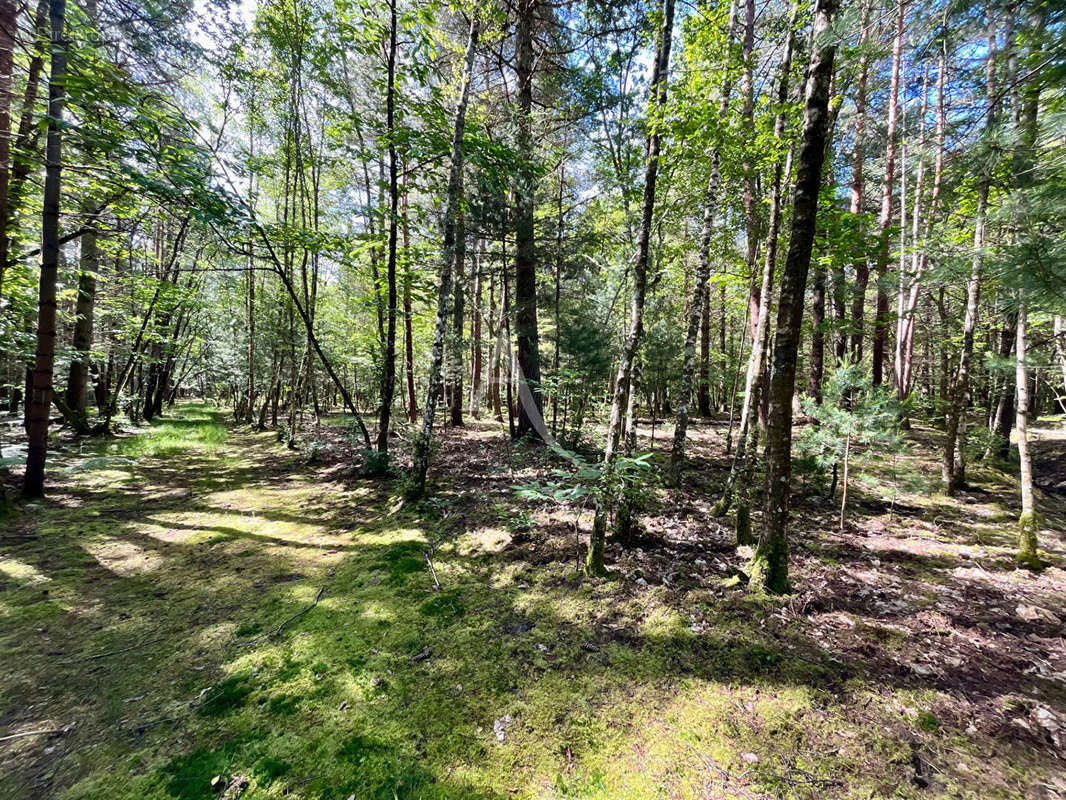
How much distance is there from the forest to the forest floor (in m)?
0.03

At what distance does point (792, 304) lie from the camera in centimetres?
355

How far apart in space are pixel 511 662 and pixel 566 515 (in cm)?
291

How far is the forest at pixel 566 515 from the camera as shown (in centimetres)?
242

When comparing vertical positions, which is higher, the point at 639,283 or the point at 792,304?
the point at 639,283

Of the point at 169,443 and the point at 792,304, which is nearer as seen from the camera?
the point at 792,304

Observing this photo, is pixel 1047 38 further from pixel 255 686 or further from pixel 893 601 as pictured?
pixel 255 686

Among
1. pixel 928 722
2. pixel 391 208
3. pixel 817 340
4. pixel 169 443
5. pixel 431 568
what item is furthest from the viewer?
pixel 817 340

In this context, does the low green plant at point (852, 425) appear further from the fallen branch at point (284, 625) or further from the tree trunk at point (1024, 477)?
the fallen branch at point (284, 625)

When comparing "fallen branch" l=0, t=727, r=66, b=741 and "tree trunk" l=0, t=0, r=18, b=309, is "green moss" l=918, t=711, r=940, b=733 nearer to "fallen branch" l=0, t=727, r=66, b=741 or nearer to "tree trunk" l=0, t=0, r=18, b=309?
"fallen branch" l=0, t=727, r=66, b=741

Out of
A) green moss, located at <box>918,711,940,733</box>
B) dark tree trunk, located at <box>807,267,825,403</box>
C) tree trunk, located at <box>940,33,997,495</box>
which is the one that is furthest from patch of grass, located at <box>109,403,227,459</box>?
dark tree trunk, located at <box>807,267,825,403</box>

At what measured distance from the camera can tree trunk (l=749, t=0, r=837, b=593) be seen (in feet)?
11.1

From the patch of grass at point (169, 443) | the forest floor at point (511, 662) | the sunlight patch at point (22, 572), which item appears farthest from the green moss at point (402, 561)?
the patch of grass at point (169, 443)

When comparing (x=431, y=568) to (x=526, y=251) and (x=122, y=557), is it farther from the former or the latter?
(x=526, y=251)

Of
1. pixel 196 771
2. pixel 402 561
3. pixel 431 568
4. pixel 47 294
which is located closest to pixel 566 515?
pixel 431 568
